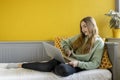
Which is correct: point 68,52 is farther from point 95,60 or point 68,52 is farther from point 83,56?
point 95,60

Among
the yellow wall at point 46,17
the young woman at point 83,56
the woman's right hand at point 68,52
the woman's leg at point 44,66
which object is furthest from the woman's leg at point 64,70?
the yellow wall at point 46,17

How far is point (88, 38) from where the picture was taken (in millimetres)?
2729

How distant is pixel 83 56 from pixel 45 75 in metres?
0.51

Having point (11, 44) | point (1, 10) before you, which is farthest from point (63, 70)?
point (1, 10)

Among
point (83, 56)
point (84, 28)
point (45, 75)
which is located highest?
point (84, 28)

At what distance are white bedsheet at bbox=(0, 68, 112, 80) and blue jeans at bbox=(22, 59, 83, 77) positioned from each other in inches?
1.9

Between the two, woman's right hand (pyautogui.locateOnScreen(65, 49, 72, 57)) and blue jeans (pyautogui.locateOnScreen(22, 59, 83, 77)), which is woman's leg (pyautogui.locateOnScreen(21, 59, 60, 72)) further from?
woman's right hand (pyautogui.locateOnScreen(65, 49, 72, 57))

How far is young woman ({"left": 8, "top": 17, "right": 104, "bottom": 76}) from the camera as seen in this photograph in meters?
2.45

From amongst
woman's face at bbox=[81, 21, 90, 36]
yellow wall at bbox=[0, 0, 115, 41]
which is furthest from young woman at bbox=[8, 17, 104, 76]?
yellow wall at bbox=[0, 0, 115, 41]

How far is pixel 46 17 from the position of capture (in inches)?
141

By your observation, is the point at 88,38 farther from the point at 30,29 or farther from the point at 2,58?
the point at 2,58

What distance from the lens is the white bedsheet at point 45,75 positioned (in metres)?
2.33

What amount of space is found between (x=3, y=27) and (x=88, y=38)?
54.9 inches

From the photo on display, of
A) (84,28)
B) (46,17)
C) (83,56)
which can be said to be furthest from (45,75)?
(46,17)
